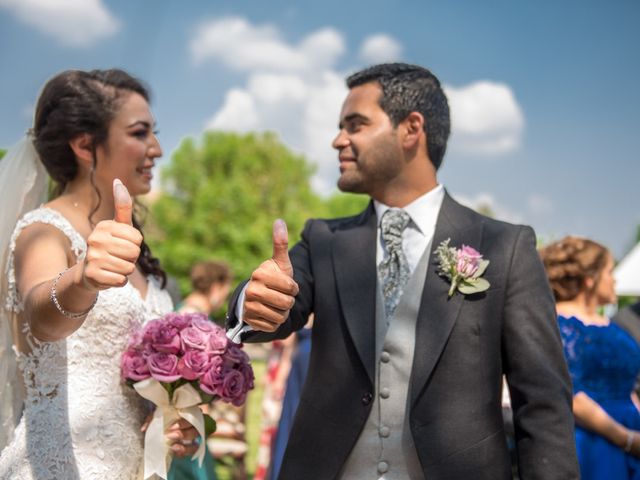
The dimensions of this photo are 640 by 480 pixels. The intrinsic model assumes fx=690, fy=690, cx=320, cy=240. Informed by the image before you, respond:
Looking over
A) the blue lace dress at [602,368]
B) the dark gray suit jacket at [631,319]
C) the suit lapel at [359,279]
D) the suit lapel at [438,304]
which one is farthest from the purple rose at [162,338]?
the dark gray suit jacket at [631,319]

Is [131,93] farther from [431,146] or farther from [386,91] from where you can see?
[431,146]

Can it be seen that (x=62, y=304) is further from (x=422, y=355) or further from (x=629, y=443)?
(x=629, y=443)

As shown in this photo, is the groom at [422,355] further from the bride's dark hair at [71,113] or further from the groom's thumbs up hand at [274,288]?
the bride's dark hair at [71,113]

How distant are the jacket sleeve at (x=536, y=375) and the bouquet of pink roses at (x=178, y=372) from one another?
45.6 inches

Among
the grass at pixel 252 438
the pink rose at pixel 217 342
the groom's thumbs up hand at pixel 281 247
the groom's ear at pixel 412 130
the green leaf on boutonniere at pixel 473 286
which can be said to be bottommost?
the grass at pixel 252 438

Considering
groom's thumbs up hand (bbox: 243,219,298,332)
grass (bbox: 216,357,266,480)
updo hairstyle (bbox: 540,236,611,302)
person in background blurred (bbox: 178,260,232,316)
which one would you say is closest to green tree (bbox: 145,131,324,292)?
grass (bbox: 216,357,266,480)

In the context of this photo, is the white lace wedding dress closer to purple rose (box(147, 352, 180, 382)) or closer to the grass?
purple rose (box(147, 352, 180, 382))

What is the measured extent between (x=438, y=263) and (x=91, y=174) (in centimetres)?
165

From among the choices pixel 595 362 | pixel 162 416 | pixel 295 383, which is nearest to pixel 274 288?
pixel 162 416

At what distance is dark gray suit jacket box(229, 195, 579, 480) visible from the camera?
2527mm

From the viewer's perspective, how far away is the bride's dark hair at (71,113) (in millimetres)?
3156

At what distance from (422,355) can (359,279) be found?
408 mm

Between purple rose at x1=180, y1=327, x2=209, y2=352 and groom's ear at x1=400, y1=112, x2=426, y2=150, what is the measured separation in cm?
122

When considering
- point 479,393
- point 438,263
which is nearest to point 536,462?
point 479,393
